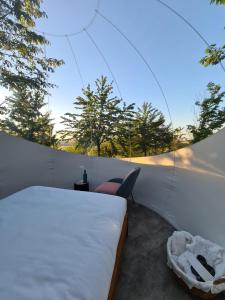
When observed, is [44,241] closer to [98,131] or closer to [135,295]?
[135,295]

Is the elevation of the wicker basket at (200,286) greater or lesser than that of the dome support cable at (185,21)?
lesser

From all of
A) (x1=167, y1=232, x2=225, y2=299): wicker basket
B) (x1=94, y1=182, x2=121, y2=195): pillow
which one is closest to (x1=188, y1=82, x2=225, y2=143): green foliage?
(x1=94, y1=182, x2=121, y2=195): pillow

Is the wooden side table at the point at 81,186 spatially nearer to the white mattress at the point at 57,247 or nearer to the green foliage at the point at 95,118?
the white mattress at the point at 57,247

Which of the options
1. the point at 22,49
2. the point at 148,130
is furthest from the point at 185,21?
the point at 22,49

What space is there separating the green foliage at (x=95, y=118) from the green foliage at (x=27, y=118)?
2.82ft

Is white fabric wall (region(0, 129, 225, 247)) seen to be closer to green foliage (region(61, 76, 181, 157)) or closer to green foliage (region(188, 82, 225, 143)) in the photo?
green foliage (region(188, 82, 225, 143))

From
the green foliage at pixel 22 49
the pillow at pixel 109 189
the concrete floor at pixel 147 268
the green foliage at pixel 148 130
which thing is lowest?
the concrete floor at pixel 147 268

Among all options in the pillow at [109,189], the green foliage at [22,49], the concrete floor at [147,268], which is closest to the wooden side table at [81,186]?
the pillow at [109,189]

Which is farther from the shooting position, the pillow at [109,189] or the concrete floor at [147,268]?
the pillow at [109,189]

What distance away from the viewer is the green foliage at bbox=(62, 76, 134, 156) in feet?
20.3

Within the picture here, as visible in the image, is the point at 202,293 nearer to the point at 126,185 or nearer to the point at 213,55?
the point at 126,185

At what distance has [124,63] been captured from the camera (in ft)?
12.5

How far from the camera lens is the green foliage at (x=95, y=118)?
20.3 ft

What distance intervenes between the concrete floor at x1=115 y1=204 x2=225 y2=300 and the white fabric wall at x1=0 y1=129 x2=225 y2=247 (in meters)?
0.39
